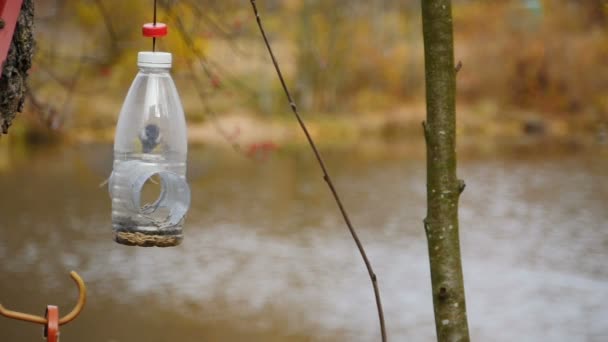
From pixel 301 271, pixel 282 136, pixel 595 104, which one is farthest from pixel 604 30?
pixel 301 271

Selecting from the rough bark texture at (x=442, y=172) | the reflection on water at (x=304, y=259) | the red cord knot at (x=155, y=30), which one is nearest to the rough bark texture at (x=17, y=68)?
the red cord knot at (x=155, y=30)

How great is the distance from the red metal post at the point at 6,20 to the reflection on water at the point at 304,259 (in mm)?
3210

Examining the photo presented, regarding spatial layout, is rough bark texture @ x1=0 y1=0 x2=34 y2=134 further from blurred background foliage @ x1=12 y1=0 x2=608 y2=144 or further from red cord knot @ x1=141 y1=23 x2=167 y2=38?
blurred background foliage @ x1=12 y1=0 x2=608 y2=144

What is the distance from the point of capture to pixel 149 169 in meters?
2.04

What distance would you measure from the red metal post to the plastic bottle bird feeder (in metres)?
0.49

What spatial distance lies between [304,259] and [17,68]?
8464 millimetres

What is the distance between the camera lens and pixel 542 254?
10242 mm

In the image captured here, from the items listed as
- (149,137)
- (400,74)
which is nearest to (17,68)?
(149,137)

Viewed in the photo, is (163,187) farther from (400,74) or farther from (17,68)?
(400,74)

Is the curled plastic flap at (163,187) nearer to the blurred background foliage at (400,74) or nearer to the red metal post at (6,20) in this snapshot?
the red metal post at (6,20)

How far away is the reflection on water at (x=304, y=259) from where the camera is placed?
7.70m

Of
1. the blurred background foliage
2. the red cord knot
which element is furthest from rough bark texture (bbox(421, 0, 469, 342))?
the blurred background foliage

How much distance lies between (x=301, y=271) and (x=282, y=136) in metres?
11.5

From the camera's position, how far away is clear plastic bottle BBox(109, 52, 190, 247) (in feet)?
6.49
